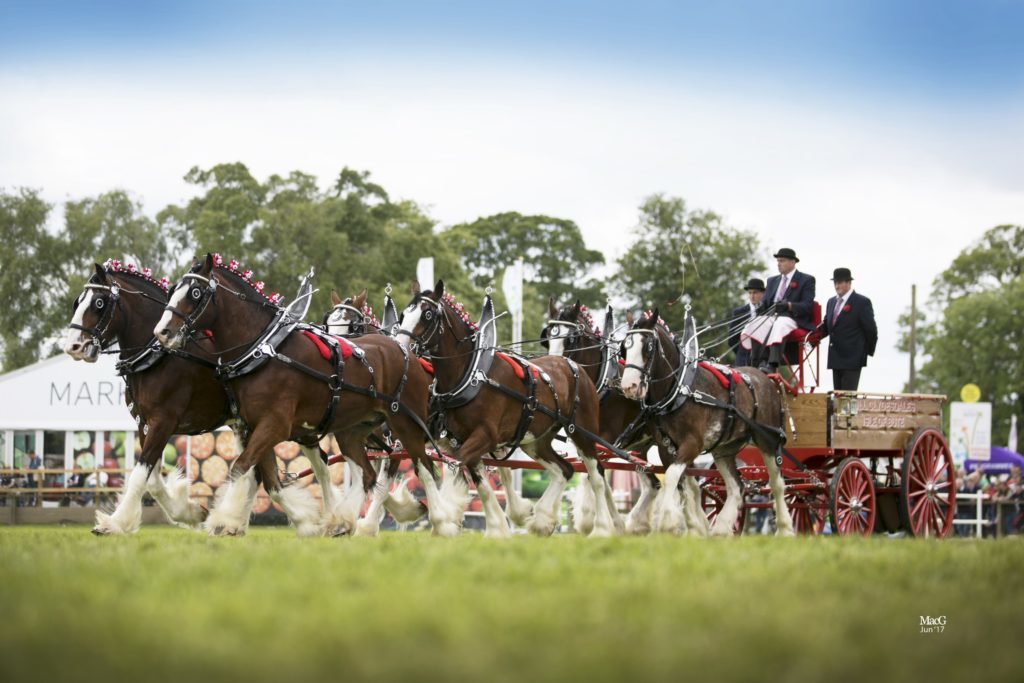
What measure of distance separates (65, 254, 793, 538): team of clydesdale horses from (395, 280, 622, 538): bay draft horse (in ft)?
0.06

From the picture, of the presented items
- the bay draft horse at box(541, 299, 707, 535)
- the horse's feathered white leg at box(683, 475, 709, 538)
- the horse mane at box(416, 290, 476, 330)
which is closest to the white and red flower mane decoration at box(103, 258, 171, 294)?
the horse mane at box(416, 290, 476, 330)

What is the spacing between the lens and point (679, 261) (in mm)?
51125

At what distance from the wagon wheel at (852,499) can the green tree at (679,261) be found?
34188mm

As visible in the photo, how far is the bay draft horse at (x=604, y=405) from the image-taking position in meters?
14.3

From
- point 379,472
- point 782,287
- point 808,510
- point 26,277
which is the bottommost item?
point 808,510

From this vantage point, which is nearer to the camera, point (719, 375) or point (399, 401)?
point (399, 401)

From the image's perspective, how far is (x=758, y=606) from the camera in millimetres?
5910

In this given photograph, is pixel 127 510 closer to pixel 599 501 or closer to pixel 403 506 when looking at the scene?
pixel 403 506

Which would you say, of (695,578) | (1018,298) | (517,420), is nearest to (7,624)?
(695,578)

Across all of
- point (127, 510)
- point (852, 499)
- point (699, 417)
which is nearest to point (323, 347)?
point (127, 510)

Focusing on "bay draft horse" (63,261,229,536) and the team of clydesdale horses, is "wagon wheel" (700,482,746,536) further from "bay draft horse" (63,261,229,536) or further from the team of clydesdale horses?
"bay draft horse" (63,261,229,536)

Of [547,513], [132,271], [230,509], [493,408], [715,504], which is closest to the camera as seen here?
[230,509]

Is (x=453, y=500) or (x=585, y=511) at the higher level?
(x=453, y=500)

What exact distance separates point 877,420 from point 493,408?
445 cm
